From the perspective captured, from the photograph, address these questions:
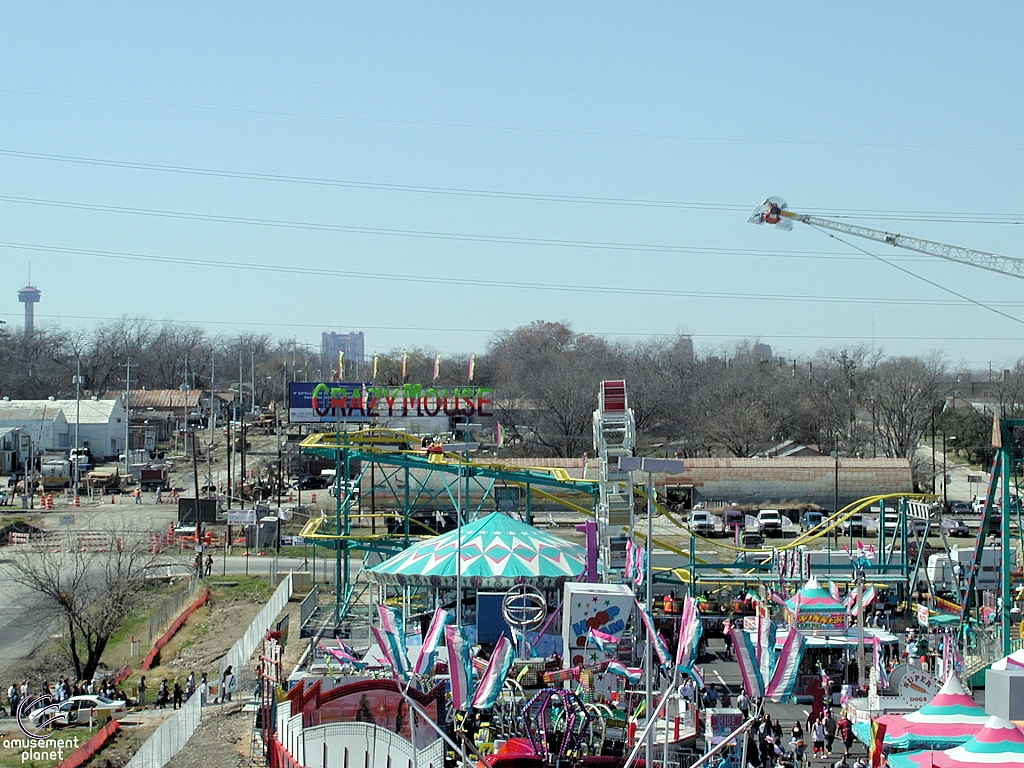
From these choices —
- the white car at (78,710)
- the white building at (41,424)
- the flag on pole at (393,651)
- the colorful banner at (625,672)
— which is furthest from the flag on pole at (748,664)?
the white building at (41,424)

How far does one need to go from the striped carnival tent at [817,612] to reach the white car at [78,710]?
53.9 ft

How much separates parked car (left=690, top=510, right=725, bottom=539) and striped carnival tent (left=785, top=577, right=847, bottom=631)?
80.6 feet

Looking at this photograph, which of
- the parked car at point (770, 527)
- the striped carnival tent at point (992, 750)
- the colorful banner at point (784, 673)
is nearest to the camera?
the striped carnival tent at point (992, 750)

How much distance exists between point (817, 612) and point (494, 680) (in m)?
11.6

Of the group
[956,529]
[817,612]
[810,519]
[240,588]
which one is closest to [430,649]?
[817,612]

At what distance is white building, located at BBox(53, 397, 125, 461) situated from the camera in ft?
289

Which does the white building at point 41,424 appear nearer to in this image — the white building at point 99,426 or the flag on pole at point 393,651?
the white building at point 99,426

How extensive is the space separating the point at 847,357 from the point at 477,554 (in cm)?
7846

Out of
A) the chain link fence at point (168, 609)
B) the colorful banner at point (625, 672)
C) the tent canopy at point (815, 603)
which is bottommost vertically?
the chain link fence at point (168, 609)

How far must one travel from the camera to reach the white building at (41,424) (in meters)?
84.4

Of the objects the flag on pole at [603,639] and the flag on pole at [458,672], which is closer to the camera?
the flag on pole at [458,672]

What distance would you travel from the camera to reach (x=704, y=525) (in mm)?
57406

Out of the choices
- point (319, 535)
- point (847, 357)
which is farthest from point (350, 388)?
point (847, 357)

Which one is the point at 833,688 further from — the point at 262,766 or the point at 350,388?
the point at 350,388
